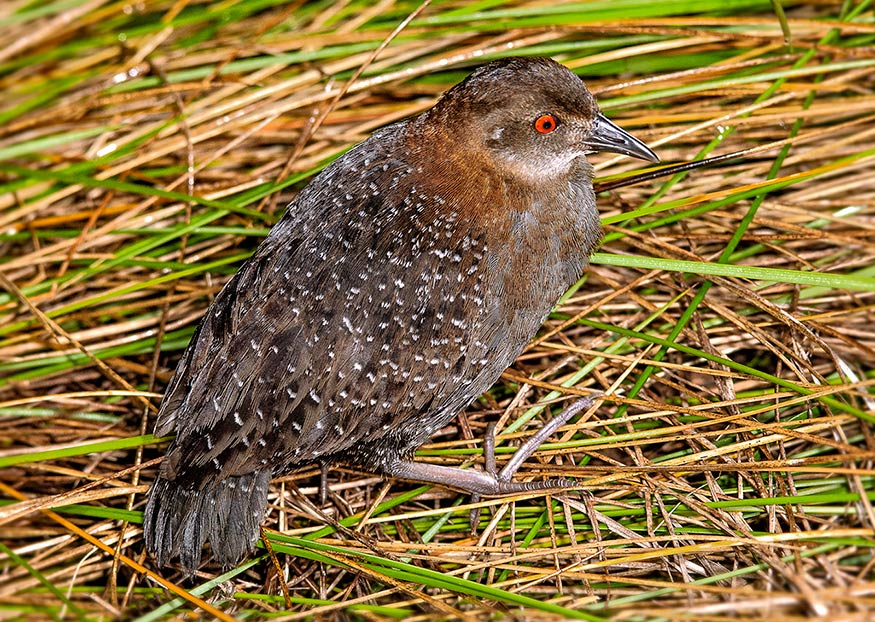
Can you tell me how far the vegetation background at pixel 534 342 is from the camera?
9.47ft

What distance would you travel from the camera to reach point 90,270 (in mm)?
3598

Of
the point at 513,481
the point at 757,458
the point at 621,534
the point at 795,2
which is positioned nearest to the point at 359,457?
the point at 513,481

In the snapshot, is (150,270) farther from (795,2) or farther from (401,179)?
(795,2)

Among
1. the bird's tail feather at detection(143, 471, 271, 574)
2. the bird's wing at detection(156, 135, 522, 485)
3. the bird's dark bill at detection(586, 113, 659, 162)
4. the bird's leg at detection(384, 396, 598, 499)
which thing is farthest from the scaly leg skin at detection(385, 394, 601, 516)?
the bird's dark bill at detection(586, 113, 659, 162)

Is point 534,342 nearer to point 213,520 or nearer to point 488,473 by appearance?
point 488,473

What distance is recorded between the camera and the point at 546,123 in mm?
2906

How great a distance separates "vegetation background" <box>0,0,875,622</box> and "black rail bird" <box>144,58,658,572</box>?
263 mm

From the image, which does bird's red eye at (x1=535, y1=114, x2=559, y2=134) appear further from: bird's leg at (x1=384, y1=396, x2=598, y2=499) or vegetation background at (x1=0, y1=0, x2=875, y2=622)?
bird's leg at (x1=384, y1=396, x2=598, y2=499)

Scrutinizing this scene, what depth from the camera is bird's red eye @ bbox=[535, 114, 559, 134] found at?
2.89m

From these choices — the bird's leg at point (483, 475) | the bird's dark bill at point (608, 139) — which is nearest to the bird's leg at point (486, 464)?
the bird's leg at point (483, 475)

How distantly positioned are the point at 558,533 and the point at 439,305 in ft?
3.20

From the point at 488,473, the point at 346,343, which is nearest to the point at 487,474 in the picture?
the point at 488,473

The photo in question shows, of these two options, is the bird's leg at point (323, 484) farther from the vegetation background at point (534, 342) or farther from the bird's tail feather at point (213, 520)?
the bird's tail feather at point (213, 520)

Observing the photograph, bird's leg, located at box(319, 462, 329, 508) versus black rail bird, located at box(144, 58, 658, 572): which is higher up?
black rail bird, located at box(144, 58, 658, 572)
